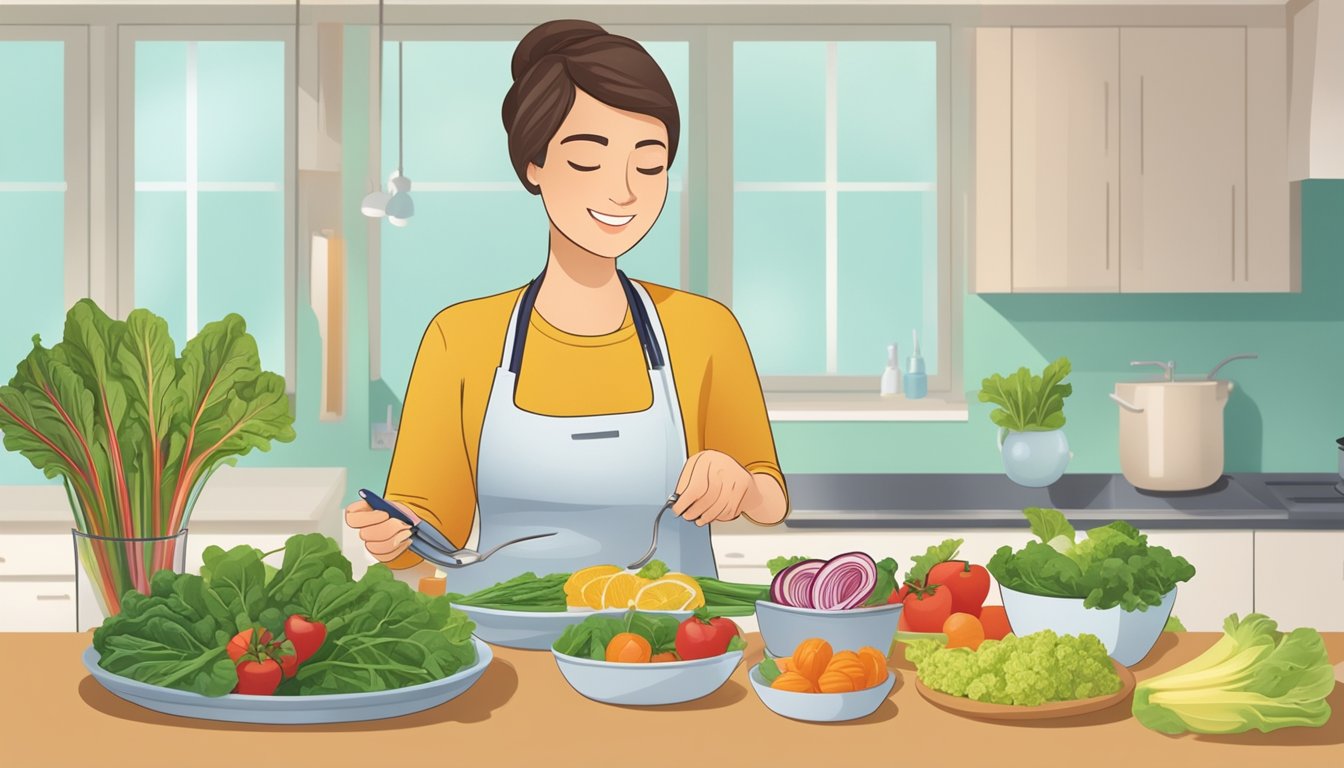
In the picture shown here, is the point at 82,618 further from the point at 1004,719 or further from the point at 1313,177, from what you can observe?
the point at 1313,177

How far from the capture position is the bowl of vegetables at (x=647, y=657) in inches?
52.7

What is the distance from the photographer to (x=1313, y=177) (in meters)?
3.51

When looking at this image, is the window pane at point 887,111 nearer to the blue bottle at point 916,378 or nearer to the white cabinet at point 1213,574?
the blue bottle at point 916,378

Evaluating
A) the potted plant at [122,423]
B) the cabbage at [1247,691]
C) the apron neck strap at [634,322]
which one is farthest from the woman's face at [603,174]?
the cabbage at [1247,691]

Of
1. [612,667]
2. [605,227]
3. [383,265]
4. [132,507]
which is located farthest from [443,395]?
[383,265]

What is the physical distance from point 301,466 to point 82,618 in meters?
2.54

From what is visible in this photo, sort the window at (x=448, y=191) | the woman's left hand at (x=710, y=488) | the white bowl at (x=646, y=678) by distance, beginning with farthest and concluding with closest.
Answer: the window at (x=448, y=191)
the woman's left hand at (x=710, y=488)
the white bowl at (x=646, y=678)

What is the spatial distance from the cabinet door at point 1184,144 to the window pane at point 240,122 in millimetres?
2546

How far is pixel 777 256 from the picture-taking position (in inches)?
160

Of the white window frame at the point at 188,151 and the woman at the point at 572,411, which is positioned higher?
the white window frame at the point at 188,151

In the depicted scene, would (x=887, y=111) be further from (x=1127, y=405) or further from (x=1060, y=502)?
(x=1060, y=502)

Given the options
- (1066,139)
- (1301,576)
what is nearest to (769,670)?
(1301,576)

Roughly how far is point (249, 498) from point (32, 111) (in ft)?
5.04

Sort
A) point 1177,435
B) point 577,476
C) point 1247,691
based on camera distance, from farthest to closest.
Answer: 1. point 1177,435
2. point 577,476
3. point 1247,691
